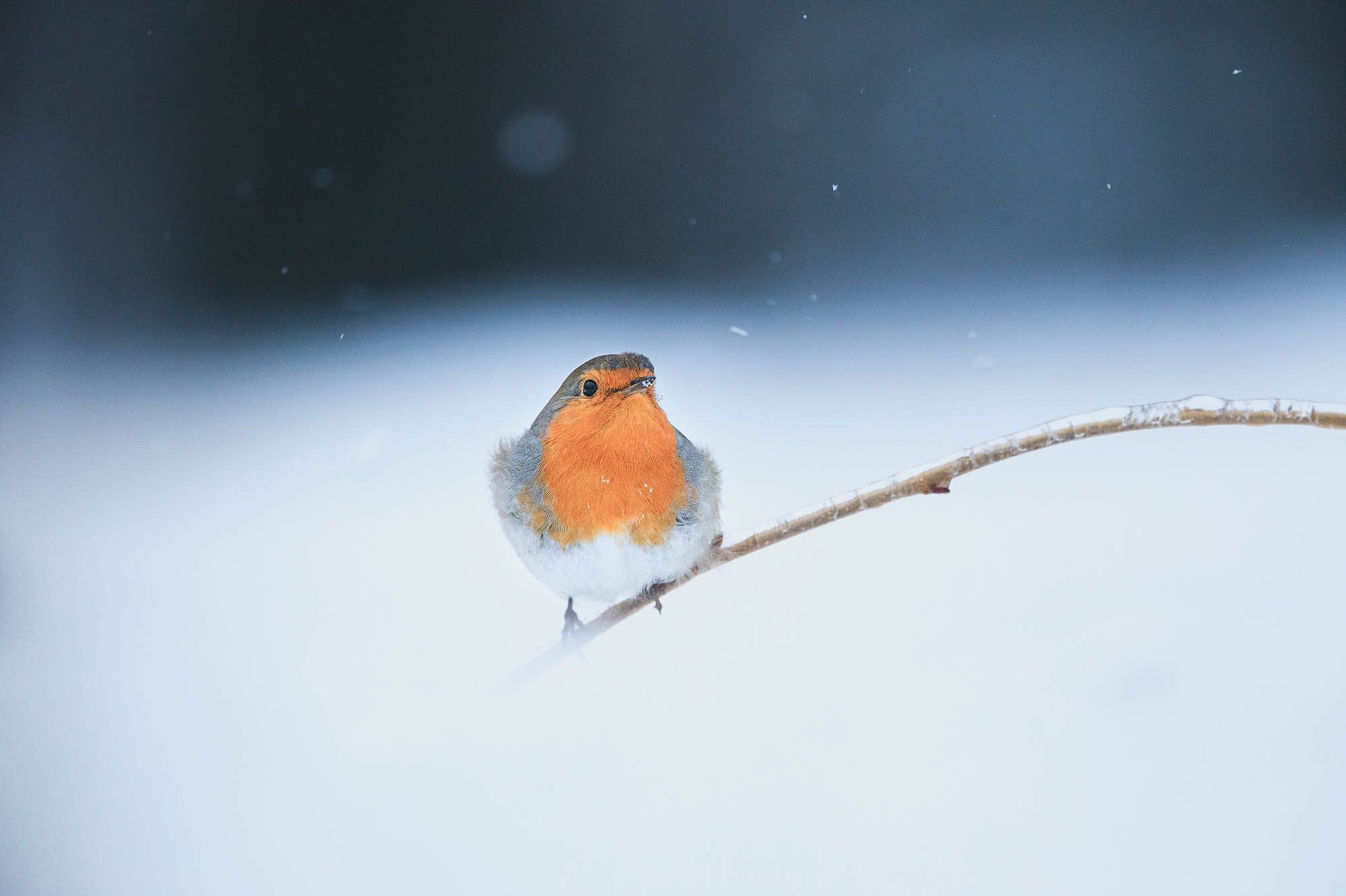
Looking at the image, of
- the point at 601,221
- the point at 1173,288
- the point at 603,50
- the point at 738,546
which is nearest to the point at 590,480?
the point at 738,546

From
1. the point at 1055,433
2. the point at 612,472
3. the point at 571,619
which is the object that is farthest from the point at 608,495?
the point at 1055,433

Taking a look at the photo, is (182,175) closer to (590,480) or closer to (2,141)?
(2,141)

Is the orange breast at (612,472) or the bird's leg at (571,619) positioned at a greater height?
the orange breast at (612,472)

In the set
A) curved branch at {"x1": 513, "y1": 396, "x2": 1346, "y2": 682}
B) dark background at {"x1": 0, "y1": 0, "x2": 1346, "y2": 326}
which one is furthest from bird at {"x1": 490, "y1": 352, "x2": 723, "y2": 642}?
dark background at {"x1": 0, "y1": 0, "x2": 1346, "y2": 326}

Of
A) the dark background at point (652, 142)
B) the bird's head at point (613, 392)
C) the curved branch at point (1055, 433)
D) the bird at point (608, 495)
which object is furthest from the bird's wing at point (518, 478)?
the dark background at point (652, 142)

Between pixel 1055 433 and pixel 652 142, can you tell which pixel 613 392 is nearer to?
pixel 1055 433

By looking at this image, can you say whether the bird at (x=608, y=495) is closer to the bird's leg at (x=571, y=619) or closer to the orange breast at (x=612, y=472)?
the orange breast at (x=612, y=472)

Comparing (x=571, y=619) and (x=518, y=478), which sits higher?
(x=518, y=478)
